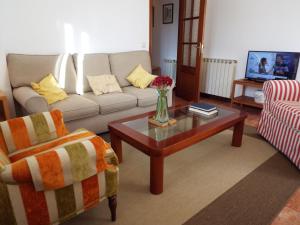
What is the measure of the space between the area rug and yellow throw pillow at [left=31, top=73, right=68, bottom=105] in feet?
3.01

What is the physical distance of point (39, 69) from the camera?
2.65 m

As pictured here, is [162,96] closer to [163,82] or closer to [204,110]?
[163,82]

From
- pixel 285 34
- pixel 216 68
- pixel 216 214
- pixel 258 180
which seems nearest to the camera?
pixel 216 214

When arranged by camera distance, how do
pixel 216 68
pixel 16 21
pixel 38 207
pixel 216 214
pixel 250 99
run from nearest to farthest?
pixel 38 207
pixel 216 214
pixel 16 21
pixel 250 99
pixel 216 68

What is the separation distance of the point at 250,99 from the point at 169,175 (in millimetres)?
2350

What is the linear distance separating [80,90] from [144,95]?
832 mm

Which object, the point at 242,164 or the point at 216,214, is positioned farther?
the point at 242,164

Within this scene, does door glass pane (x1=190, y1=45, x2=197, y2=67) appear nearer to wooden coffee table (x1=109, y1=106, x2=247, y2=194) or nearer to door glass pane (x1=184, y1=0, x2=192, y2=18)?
door glass pane (x1=184, y1=0, x2=192, y2=18)

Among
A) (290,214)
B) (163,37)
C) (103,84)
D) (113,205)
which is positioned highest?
(163,37)

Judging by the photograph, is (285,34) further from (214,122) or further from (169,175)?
(169,175)

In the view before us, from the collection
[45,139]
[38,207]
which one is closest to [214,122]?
[45,139]

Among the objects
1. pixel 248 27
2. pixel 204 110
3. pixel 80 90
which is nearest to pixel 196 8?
pixel 248 27

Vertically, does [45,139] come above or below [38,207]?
above

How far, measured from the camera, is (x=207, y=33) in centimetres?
423
